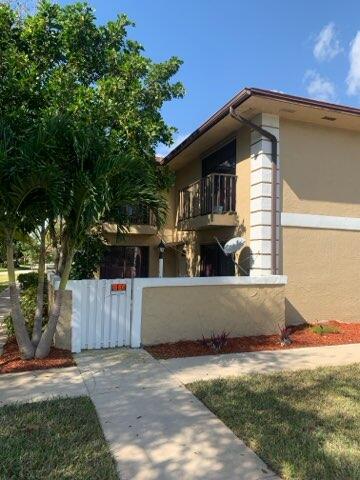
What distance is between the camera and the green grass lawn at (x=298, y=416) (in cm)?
342

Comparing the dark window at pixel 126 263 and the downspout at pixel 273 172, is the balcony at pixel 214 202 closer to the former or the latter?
the downspout at pixel 273 172

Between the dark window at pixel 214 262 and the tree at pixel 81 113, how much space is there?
8.03 ft

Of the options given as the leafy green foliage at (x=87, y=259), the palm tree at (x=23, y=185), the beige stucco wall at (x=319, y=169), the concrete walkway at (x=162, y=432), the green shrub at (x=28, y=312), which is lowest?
the concrete walkway at (x=162, y=432)

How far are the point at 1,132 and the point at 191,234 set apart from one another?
7.78 m

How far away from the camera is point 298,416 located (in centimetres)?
436

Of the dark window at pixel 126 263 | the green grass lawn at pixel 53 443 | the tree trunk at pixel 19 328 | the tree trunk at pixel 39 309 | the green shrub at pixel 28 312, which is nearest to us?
the green grass lawn at pixel 53 443

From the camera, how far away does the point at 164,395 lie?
199 inches

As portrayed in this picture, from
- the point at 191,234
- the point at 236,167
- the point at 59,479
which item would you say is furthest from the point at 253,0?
the point at 59,479

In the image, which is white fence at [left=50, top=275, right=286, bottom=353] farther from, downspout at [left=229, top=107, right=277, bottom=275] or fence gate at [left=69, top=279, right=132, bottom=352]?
downspout at [left=229, top=107, right=277, bottom=275]

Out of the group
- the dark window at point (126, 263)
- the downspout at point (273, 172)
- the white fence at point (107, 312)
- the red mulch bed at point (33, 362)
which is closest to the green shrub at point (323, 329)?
the downspout at point (273, 172)

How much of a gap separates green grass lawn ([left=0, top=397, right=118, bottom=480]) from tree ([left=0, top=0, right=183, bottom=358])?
91.2 inches

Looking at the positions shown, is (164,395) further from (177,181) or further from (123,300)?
(177,181)

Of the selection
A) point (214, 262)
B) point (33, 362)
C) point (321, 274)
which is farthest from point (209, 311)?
point (214, 262)

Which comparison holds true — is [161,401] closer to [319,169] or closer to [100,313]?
[100,313]
